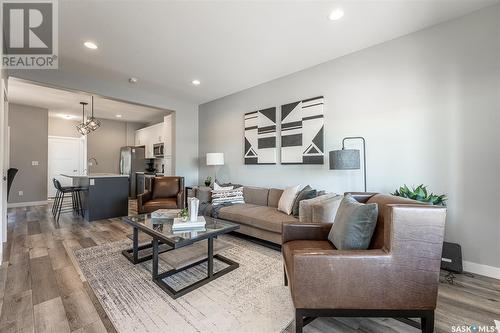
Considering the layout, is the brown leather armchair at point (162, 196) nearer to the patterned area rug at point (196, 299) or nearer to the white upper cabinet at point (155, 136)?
the white upper cabinet at point (155, 136)

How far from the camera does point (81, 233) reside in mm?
3523

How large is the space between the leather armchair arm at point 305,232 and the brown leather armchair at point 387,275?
26.3 inches

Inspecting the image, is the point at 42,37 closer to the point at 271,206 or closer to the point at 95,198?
the point at 95,198

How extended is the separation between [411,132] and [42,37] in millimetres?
4654

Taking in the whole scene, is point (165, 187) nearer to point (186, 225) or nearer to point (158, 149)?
point (186, 225)

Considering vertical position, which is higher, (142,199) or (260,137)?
(260,137)

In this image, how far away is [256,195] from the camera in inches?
156

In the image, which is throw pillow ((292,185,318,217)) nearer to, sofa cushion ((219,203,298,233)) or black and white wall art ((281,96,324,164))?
sofa cushion ((219,203,298,233))

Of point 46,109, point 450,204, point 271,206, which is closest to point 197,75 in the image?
point 271,206

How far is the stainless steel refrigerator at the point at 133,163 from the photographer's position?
7.08 metres

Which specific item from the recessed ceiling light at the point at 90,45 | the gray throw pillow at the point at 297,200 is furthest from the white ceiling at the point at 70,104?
the gray throw pillow at the point at 297,200

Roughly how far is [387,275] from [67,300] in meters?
2.44

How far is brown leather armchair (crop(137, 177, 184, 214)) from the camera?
12.7ft

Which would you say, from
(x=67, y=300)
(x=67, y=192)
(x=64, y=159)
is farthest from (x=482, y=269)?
(x=64, y=159)
